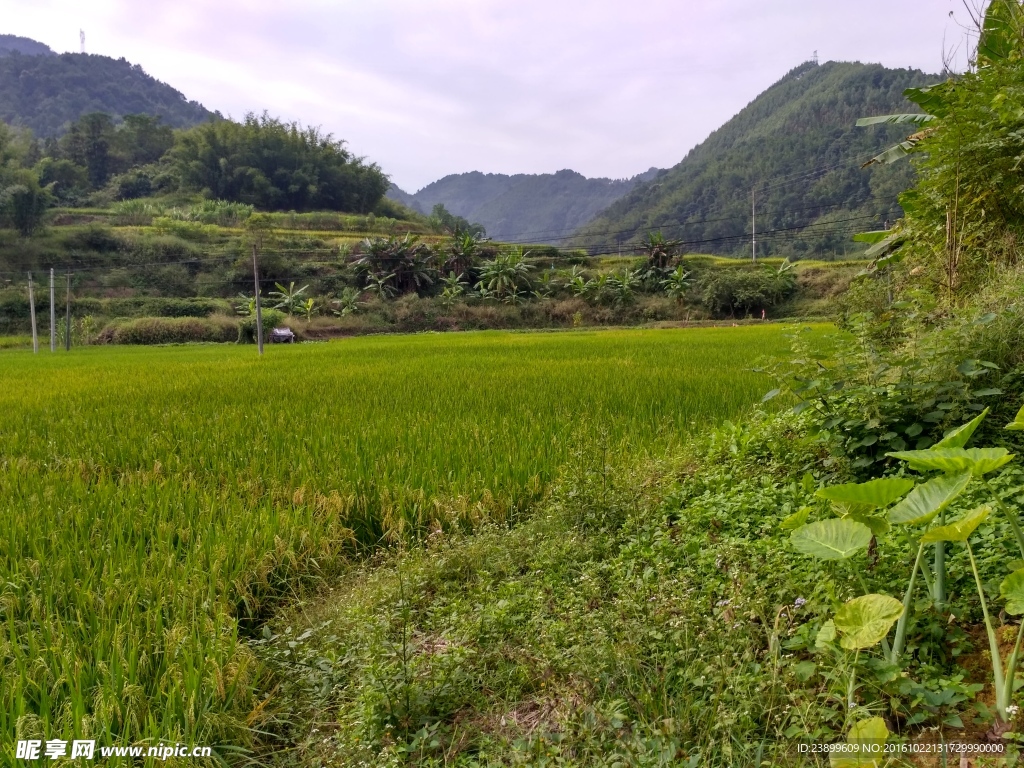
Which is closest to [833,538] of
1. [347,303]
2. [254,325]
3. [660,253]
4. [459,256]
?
[254,325]

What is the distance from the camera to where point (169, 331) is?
83.2 ft

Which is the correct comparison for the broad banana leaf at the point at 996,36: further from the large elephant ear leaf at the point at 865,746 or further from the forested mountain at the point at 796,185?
the forested mountain at the point at 796,185

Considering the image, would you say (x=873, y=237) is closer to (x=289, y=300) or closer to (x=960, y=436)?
(x=960, y=436)

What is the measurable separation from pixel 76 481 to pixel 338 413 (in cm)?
213

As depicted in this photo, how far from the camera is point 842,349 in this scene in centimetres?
279

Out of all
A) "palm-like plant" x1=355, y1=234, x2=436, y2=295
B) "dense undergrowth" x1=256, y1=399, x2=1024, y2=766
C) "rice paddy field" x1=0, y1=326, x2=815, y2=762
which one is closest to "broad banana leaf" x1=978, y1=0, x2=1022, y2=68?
"rice paddy field" x1=0, y1=326, x2=815, y2=762

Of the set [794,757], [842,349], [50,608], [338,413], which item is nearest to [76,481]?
[50,608]

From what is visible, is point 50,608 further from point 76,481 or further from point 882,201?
point 882,201

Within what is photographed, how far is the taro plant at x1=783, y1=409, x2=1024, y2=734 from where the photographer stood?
1.19m

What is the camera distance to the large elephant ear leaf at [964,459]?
1276 mm

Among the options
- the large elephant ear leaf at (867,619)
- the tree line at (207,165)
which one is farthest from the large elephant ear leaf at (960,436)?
the tree line at (207,165)

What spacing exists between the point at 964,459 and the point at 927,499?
0.41ft

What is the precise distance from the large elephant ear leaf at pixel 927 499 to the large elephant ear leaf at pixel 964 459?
22 millimetres

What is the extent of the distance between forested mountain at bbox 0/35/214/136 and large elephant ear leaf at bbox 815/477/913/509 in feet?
324
